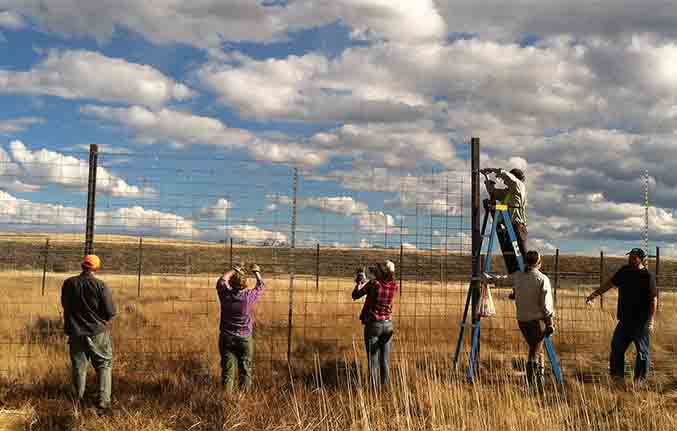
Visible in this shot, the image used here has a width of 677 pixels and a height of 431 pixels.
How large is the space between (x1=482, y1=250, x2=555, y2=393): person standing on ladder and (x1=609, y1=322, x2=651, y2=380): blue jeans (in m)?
1.60

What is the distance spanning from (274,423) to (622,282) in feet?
17.0

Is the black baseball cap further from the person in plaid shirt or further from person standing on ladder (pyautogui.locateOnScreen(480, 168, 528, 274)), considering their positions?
the person in plaid shirt

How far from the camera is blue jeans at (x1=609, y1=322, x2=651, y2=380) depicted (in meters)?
8.12

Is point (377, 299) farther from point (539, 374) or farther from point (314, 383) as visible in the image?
point (539, 374)

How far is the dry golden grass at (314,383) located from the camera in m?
5.90

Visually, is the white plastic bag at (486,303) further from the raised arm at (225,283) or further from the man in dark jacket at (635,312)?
the raised arm at (225,283)

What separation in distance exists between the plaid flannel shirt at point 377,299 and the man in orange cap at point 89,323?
2.95 metres

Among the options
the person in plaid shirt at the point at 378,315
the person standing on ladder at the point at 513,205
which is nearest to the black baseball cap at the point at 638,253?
the person standing on ladder at the point at 513,205

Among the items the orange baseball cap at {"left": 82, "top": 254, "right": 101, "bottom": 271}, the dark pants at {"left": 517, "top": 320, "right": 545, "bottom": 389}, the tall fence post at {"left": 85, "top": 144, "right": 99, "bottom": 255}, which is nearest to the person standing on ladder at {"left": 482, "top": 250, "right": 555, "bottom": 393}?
the dark pants at {"left": 517, "top": 320, "right": 545, "bottom": 389}

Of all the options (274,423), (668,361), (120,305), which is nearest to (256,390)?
(274,423)

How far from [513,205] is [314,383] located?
3591 mm

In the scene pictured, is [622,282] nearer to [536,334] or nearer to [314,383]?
[536,334]

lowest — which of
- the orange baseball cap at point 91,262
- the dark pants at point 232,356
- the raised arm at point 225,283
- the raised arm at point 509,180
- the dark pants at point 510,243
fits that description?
the dark pants at point 232,356

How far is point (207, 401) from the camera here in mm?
6605
